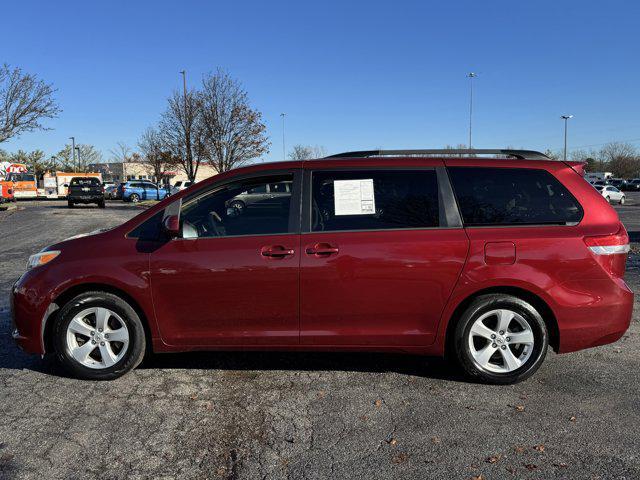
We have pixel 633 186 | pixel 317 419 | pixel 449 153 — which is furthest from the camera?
pixel 633 186

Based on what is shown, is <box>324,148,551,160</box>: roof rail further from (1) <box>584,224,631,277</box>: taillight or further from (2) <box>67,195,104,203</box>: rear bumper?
(2) <box>67,195,104,203</box>: rear bumper

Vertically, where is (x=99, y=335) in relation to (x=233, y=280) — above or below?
below

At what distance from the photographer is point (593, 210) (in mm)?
4066

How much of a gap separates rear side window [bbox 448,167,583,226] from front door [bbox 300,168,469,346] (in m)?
0.15

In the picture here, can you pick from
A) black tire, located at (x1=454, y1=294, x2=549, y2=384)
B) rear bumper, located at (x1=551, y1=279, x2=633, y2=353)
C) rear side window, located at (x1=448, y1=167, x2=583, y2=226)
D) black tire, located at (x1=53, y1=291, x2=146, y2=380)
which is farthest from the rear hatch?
rear bumper, located at (x1=551, y1=279, x2=633, y2=353)

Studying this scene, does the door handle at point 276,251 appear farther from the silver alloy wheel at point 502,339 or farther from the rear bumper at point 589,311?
the rear bumper at point 589,311

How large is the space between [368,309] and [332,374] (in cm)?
73

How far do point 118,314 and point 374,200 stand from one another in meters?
2.19

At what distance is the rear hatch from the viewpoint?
3066cm

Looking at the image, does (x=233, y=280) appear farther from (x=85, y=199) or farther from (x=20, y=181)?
(x=20, y=181)

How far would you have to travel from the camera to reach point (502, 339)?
399 cm

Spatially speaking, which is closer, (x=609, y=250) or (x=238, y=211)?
(x=609, y=250)

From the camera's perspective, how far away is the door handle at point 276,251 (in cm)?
391

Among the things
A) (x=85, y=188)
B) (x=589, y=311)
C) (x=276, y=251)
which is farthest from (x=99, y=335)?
(x=85, y=188)
